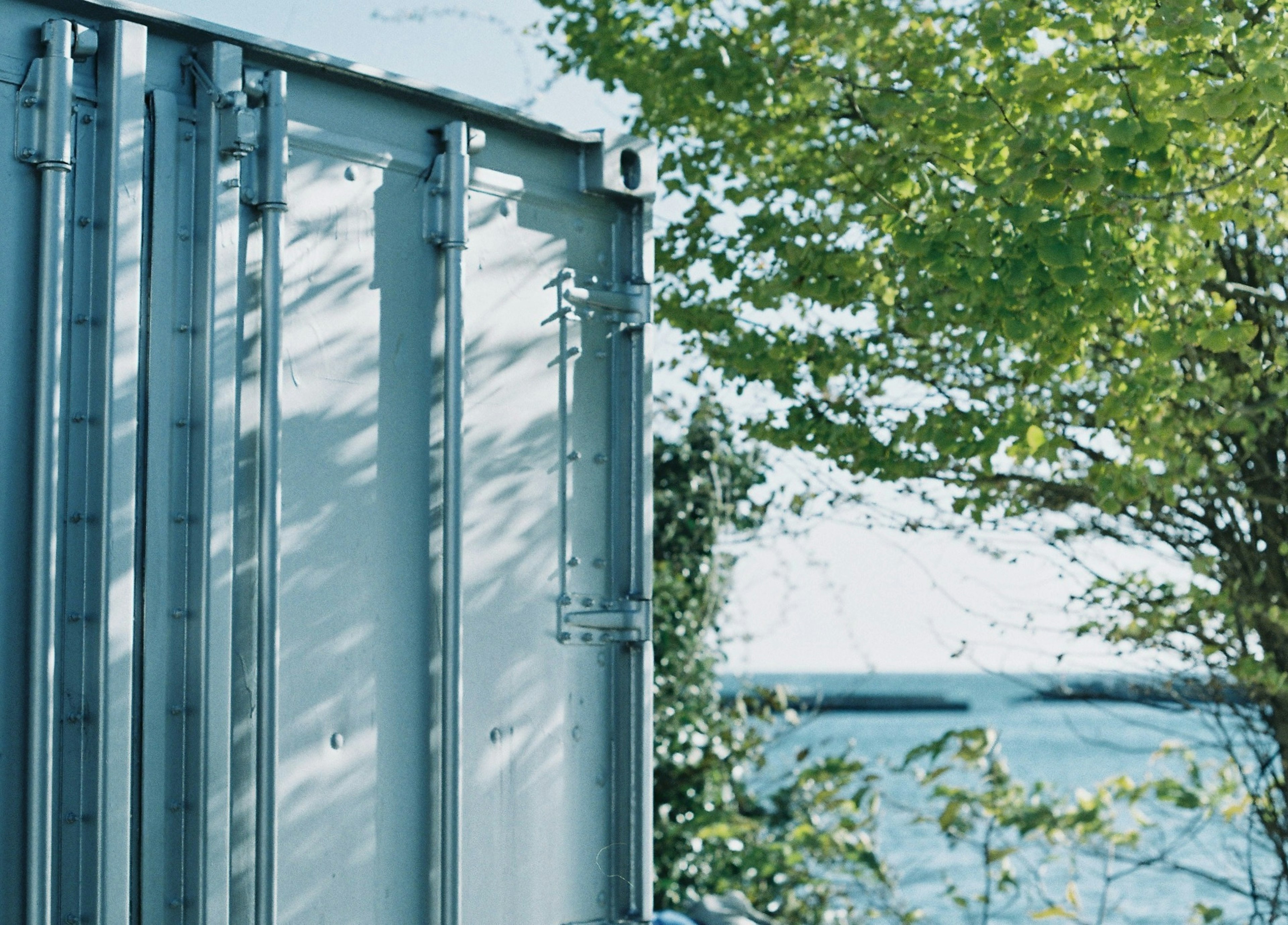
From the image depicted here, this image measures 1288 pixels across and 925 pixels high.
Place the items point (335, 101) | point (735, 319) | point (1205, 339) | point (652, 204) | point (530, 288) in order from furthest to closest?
point (735, 319)
point (1205, 339)
point (652, 204)
point (530, 288)
point (335, 101)

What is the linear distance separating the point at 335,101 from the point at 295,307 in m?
0.46

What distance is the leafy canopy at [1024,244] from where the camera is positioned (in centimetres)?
392

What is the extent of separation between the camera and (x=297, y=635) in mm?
2732

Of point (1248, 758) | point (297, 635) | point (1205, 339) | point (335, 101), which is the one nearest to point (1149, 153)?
point (1205, 339)

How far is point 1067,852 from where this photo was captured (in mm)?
6699

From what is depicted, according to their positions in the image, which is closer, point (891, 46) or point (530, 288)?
point (530, 288)

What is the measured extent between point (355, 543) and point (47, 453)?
65cm

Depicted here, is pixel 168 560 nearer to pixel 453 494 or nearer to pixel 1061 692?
pixel 453 494

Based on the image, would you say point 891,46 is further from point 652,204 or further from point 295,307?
point 295,307

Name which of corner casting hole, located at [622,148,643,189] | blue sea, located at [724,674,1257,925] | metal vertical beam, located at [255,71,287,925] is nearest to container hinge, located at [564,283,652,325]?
corner casting hole, located at [622,148,643,189]

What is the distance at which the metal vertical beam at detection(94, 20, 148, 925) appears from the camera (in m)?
2.43

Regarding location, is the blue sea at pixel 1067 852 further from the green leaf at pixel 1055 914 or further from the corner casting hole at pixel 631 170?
the corner casting hole at pixel 631 170

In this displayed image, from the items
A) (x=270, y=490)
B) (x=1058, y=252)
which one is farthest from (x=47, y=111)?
(x=1058, y=252)

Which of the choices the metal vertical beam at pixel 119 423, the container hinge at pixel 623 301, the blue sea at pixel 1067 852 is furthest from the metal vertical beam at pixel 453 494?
the blue sea at pixel 1067 852
